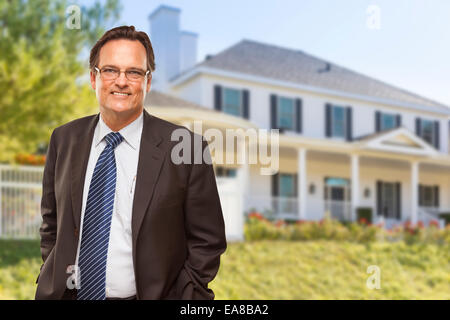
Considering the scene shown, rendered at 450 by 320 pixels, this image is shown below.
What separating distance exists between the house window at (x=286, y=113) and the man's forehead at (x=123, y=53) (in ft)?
57.9

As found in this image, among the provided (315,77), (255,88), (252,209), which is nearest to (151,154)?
(252,209)

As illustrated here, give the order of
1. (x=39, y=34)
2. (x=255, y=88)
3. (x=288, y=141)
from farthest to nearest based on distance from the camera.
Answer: (x=255, y=88) < (x=288, y=141) < (x=39, y=34)

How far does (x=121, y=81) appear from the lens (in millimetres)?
2053

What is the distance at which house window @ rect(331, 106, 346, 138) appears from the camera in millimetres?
21109

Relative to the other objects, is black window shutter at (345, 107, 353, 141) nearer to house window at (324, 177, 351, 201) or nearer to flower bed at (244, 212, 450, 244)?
house window at (324, 177, 351, 201)

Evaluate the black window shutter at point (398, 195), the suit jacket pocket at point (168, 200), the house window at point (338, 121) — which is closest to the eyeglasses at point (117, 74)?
the suit jacket pocket at point (168, 200)

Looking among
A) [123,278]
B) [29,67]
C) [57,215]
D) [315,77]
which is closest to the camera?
[123,278]

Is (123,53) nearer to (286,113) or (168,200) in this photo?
(168,200)

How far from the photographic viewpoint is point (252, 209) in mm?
16281

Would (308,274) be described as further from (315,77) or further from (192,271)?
(315,77)

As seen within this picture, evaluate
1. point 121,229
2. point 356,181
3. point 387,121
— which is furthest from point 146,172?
point 387,121

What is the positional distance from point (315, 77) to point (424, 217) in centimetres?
761

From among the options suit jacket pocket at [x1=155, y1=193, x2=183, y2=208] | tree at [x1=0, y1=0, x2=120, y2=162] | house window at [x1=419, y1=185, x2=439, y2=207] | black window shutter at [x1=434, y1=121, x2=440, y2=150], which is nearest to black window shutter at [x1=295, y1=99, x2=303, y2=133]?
house window at [x1=419, y1=185, x2=439, y2=207]

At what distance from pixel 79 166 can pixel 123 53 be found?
50cm
